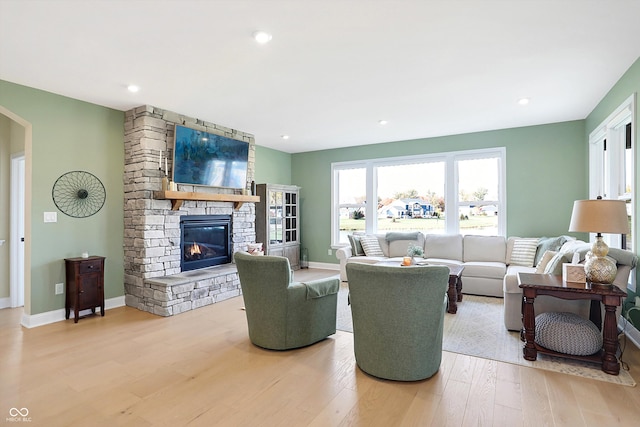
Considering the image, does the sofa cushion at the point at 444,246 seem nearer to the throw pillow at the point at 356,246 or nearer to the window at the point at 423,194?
the window at the point at 423,194

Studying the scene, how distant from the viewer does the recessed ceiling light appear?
2.59 metres

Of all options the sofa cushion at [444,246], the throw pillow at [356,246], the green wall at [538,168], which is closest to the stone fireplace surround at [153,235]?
the throw pillow at [356,246]

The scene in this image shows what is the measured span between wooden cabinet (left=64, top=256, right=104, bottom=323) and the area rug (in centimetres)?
288

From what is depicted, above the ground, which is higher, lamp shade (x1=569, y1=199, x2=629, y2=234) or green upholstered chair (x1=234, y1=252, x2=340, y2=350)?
lamp shade (x1=569, y1=199, x2=629, y2=234)

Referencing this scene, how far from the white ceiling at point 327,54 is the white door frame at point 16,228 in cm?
154

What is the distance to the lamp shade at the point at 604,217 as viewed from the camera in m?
2.64

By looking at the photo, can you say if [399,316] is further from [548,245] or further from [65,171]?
[65,171]

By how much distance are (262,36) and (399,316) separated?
2319 millimetres

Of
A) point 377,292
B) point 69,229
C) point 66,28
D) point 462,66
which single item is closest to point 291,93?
point 462,66

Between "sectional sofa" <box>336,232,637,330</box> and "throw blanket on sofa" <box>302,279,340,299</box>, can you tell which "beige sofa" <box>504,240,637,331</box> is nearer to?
"sectional sofa" <box>336,232,637,330</box>

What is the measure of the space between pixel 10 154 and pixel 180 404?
14.7ft

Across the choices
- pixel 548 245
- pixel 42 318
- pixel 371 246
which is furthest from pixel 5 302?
pixel 548 245

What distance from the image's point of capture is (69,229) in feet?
13.2

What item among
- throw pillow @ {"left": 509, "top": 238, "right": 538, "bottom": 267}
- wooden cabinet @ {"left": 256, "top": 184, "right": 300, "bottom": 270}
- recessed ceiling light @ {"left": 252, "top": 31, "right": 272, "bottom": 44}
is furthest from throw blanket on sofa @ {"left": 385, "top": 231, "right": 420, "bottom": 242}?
recessed ceiling light @ {"left": 252, "top": 31, "right": 272, "bottom": 44}
